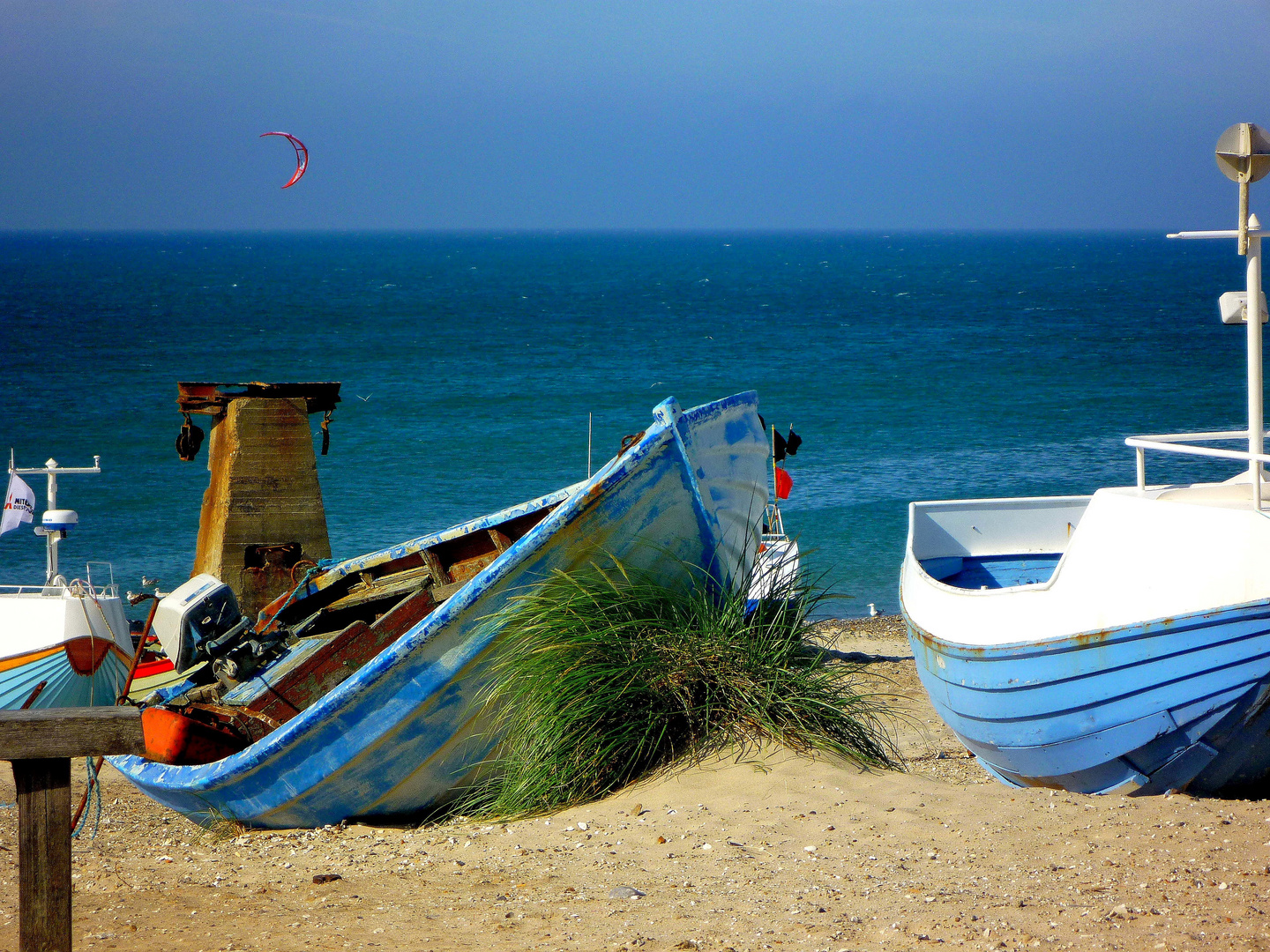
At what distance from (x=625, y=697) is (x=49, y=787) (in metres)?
2.65

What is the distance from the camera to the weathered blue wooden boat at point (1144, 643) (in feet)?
16.9

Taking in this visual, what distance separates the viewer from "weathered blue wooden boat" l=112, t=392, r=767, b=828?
534cm

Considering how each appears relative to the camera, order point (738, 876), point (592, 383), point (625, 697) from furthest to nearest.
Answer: point (592, 383), point (625, 697), point (738, 876)

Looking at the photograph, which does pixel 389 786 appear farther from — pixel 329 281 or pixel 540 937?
pixel 329 281

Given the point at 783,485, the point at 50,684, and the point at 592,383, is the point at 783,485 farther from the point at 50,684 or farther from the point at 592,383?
the point at 592,383

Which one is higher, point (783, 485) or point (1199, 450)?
point (1199, 450)

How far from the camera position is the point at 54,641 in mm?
8461

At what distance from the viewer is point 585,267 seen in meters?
144

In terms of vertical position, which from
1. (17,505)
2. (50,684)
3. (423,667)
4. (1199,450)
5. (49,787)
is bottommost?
(50,684)

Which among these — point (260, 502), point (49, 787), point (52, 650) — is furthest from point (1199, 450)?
point (52, 650)

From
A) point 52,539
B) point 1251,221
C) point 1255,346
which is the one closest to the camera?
point 1251,221

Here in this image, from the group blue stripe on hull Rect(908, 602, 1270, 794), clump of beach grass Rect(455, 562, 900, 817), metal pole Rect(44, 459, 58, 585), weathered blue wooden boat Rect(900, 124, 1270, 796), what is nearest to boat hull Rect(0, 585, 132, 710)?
metal pole Rect(44, 459, 58, 585)

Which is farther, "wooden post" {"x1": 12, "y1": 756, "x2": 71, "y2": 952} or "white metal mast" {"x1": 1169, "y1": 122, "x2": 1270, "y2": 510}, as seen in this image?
"white metal mast" {"x1": 1169, "y1": 122, "x2": 1270, "y2": 510}

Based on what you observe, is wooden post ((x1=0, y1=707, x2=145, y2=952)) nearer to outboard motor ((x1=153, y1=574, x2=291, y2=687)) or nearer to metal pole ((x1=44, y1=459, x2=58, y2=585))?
outboard motor ((x1=153, y1=574, x2=291, y2=687))
